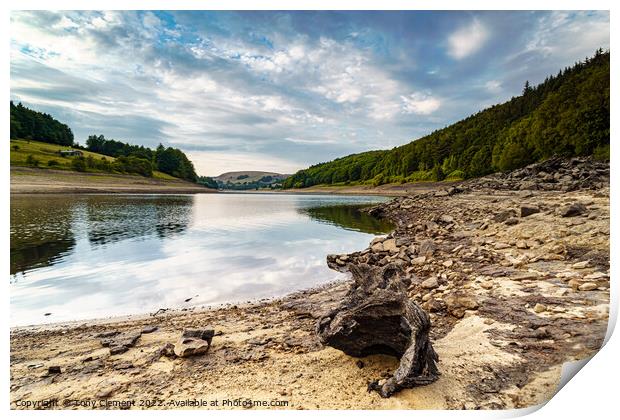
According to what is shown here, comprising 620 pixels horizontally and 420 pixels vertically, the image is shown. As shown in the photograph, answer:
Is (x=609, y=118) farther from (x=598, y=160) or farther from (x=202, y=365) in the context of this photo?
(x=202, y=365)

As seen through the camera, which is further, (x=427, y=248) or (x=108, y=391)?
(x=427, y=248)

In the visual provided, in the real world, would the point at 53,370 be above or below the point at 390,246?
below

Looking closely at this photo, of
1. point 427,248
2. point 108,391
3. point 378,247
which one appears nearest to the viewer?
point 108,391

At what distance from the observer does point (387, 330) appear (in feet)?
11.8

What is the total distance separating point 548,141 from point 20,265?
647 inches

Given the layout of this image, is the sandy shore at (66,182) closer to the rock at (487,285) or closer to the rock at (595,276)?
the rock at (487,285)

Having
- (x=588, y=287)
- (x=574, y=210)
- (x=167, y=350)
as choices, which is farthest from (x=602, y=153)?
(x=167, y=350)

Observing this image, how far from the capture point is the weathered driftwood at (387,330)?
10.5 feet

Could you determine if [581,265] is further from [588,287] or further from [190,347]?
[190,347]

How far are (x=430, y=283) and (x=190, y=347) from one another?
18.0 feet

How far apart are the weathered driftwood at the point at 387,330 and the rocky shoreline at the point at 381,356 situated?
0.13m

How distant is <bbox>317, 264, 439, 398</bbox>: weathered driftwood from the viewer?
10.5 feet

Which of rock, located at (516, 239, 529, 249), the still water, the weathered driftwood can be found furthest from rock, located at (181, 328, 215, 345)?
rock, located at (516, 239, 529, 249)

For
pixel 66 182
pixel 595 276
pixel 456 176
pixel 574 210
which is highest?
pixel 456 176
